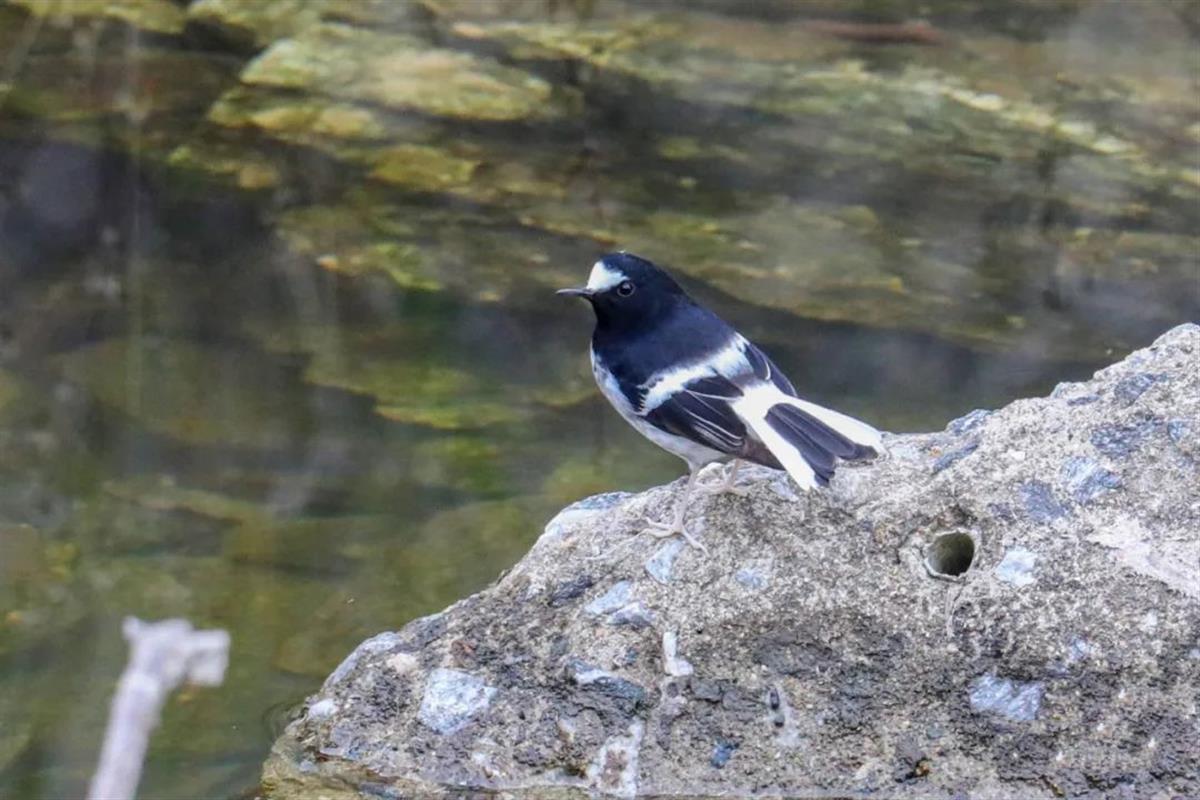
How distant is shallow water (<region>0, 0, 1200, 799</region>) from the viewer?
566 centimetres

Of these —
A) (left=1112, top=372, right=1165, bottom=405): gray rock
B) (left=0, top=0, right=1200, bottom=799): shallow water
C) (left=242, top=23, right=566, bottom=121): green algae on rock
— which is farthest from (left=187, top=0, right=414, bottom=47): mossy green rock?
(left=1112, top=372, right=1165, bottom=405): gray rock

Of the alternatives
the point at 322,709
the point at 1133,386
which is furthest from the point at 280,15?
the point at 1133,386

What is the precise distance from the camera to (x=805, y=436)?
152 inches

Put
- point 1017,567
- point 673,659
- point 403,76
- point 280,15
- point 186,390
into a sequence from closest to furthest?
point 1017,567
point 673,659
point 186,390
point 403,76
point 280,15

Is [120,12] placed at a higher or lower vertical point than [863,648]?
lower

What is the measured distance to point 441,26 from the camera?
429 inches

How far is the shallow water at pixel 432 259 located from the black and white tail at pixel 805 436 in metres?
1.60

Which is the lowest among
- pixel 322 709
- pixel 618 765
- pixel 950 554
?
pixel 322 709

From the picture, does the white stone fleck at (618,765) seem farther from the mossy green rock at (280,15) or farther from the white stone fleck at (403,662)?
the mossy green rock at (280,15)

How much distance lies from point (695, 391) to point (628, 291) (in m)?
0.40

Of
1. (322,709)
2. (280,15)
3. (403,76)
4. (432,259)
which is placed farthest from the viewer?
(280,15)

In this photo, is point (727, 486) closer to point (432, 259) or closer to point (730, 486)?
point (730, 486)

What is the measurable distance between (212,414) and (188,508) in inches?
27.4

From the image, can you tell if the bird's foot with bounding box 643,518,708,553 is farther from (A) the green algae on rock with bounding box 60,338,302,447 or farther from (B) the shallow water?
(A) the green algae on rock with bounding box 60,338,302,447
